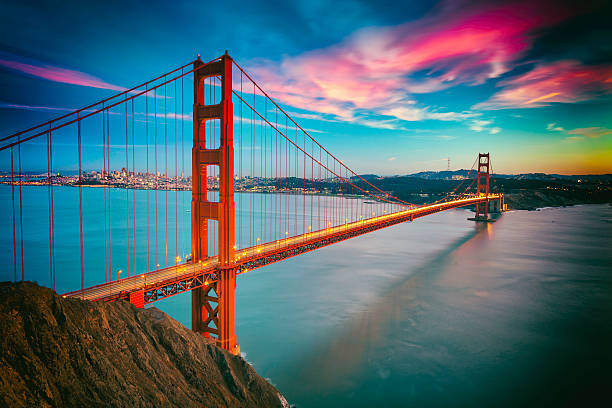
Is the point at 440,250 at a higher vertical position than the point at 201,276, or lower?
lower

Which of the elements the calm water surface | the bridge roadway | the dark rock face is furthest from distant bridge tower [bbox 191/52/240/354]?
the dark rock face

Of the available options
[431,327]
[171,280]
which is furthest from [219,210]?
[431,327]

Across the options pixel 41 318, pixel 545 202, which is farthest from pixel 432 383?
pixel 545 202

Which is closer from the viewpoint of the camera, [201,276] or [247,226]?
[201,276]

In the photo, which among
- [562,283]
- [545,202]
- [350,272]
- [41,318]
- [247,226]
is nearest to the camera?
[41,318]

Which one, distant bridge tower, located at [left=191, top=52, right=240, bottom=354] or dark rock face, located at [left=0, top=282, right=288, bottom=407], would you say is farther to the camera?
distant bridge tower, located at [left=191, top=52, right=240, bottom=354]

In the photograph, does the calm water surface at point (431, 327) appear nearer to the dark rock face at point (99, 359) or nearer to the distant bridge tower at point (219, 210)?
the distant bridge tower at point (219, 210)

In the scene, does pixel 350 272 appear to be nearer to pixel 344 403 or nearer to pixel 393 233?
pixel 344 403

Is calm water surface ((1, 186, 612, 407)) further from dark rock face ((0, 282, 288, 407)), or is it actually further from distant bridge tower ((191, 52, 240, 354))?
dark rock face ((0, 282, 288, 407))
